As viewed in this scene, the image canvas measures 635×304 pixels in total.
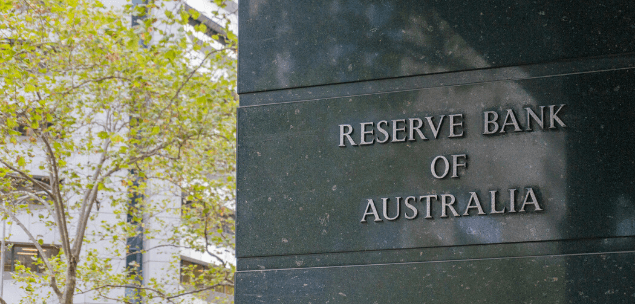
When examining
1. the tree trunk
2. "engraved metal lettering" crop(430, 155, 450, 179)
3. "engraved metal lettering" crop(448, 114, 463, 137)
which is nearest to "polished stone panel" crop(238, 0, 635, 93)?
"engraved metal lettering" crop(448, 114, 463, 137)

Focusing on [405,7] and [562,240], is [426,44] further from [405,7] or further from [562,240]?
[562,240]

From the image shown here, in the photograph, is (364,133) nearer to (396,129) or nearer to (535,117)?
(396,129)

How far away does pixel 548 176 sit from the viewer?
328cm

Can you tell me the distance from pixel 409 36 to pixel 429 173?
725 mm

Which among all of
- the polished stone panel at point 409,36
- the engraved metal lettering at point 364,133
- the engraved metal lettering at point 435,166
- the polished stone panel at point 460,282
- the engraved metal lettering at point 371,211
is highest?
the polished stone panel at point 409,36

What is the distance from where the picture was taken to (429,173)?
346 centimetres

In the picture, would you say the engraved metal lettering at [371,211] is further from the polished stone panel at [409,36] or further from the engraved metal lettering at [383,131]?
the polished stone panel at [409,36]

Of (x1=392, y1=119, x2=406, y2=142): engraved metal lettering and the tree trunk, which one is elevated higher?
(x1=392, y1=119, x2=406, y2=142): engraved metal lettering

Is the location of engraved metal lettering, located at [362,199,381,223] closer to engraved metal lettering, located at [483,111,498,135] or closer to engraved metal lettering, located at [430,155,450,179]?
engraved metal lettering, located at [430,155,450,179]

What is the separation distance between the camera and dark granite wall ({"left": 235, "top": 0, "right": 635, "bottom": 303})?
3.20 m

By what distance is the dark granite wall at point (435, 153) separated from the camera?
3203 millimetres

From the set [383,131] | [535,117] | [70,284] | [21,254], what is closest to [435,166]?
[383,131]

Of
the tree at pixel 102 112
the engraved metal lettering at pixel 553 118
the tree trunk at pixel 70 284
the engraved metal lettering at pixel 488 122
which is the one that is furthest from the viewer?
the tree trunk at pixel 70 284

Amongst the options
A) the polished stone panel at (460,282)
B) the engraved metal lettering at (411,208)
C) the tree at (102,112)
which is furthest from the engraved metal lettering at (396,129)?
the tree at (102,112)
